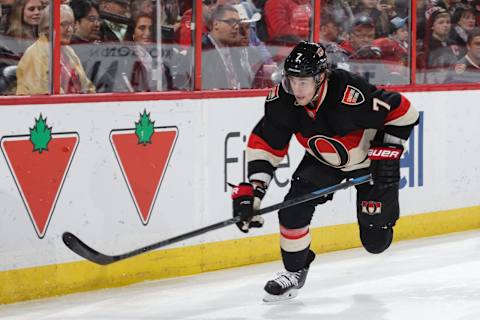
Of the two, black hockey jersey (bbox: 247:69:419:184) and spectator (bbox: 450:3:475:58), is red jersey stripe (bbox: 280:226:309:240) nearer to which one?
black hockey jersey (bbox: 247:69:419:184)

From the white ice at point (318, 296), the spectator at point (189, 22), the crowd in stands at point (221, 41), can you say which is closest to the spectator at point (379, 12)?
the crowd in stands at point (221, 41)

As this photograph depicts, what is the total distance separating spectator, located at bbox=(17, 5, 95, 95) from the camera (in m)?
5.05

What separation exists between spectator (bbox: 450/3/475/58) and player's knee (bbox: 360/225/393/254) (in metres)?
2.70

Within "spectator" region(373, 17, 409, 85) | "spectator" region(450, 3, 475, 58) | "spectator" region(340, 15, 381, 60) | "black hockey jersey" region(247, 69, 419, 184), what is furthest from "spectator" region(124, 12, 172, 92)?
"spectator" region(450, 3, 475, 58)

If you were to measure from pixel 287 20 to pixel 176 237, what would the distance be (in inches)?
79.9

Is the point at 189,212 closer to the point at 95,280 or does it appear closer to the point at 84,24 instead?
the point at 95,280

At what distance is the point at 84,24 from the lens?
5297 millimetres

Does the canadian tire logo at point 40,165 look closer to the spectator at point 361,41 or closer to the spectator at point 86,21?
the spectator at point 86,21

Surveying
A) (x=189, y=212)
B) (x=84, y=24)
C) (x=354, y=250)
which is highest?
(x=84, y=24)

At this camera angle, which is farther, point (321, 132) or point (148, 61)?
point (148, 61)

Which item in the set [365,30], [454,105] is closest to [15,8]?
→ [365,30]

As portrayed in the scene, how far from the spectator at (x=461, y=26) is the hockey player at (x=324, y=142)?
8.68 ft

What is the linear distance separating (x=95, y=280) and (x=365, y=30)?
236 centimetres

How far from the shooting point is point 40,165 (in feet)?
16.7
